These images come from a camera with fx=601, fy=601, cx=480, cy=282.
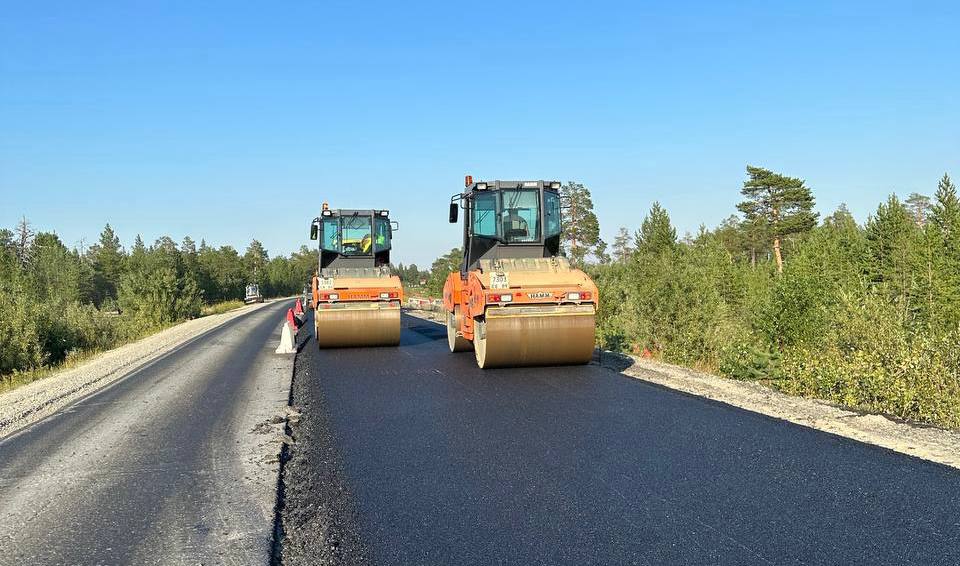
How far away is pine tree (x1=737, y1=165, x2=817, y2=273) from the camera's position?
48656 mm

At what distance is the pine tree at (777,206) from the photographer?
4866 centimetres

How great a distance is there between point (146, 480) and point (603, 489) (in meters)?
3.90

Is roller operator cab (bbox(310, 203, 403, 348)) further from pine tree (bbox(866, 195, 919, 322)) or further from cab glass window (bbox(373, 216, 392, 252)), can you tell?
pine tree (bbox(866, 195, 919, 322))

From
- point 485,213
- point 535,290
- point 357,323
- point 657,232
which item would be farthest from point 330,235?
point 657,232

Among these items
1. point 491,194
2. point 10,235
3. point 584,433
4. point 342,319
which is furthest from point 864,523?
point 10,235

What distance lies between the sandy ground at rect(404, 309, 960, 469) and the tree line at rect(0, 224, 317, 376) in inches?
794

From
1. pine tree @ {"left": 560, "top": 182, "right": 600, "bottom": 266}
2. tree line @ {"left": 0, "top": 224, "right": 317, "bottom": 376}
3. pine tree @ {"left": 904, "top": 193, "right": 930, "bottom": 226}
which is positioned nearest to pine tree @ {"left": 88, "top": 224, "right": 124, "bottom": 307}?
tree line @ {"left": 0, "top": 224, "right": 317, "bottom": 376}

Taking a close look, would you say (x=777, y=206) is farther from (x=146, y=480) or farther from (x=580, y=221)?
(x=146, y=480)

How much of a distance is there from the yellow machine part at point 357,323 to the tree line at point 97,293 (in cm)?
1203

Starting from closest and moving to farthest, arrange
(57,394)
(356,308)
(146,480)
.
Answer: (146,480) < (57,394) < (356,308)

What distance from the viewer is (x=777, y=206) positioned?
50.1 metres

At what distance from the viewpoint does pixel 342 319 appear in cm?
1402

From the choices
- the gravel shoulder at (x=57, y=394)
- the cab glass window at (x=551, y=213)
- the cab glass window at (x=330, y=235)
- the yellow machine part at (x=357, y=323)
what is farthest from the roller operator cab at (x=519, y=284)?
the gravel shoulder at (x=57, y=394)

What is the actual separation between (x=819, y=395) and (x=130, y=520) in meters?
8.58
